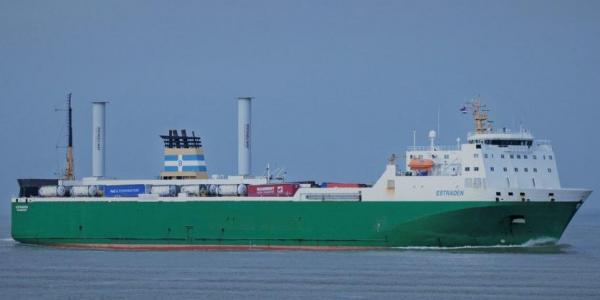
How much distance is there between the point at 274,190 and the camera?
55375mm

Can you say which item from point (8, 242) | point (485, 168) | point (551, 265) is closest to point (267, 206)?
point (485, 168)

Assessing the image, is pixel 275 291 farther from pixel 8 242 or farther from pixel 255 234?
pixel 8 242

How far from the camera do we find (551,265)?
152 ft

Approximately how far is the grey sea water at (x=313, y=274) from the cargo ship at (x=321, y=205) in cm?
109

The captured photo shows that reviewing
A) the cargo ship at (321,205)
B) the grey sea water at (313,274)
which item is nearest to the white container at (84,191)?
the cargo ship at (321,205)

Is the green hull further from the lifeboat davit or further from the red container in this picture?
the lifeboat davit

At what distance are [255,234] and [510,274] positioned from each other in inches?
600

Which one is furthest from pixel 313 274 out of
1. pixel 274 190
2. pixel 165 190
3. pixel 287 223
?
pixel 165 190

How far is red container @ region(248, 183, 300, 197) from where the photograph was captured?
5478 centimetres

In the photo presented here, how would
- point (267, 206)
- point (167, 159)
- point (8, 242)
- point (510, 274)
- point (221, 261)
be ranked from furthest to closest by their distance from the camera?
point (8, 242), point (167, 159), point (267, 206), point (221, 261), point (510, 274)

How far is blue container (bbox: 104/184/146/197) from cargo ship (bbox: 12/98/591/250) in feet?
0.19

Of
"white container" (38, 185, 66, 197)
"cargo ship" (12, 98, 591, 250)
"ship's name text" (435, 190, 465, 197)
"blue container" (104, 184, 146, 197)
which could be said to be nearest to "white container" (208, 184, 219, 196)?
"cargo ship" (12, 98, 591, 250)

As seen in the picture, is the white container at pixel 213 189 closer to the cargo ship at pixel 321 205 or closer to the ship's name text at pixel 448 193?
the cargo ship at pixel 321 205

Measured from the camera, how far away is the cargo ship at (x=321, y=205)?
50156mm
